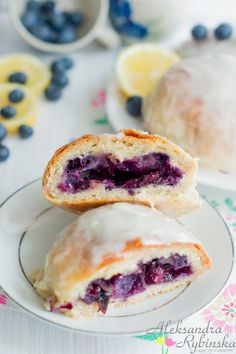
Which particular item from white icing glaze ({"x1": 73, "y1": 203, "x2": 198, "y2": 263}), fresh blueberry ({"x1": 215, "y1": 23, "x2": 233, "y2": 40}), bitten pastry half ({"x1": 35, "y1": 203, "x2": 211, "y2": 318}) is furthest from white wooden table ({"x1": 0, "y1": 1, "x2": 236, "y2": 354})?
fresh blueberry ({"x1": 215, "y1": 23, "x2": 233, "y2": 40})

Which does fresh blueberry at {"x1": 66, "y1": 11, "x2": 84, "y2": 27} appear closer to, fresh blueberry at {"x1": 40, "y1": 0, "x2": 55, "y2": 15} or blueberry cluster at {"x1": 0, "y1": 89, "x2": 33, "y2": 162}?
fresh blueberry at {"x1": 40, "y1": 0, "x2": 55, "y2": 15}

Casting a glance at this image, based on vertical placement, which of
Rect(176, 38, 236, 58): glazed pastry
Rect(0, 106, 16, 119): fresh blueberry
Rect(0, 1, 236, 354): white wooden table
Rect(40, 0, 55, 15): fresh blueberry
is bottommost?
Rect(0, 1, 236, 354): white wooden table

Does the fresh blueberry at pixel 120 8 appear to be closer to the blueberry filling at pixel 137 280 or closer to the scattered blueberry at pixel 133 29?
the scattered blueberry at pixel 133 29

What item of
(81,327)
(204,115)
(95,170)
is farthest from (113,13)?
(81,327)

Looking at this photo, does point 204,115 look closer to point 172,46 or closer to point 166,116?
point 166,116

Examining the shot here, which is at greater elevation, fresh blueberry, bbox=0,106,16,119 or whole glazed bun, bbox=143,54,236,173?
whole glazed bun, bbox=143,54,236,173

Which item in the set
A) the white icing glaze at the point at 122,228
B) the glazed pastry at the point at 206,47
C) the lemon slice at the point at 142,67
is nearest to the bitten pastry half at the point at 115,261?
the white icing glaze at the point at 122,228
